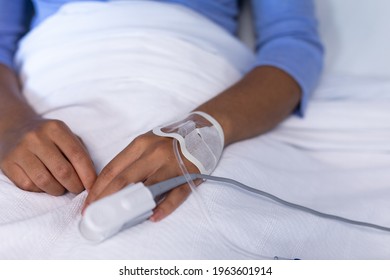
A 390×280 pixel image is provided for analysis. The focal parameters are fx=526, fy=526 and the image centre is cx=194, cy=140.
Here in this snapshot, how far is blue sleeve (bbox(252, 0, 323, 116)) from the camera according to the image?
95 cm

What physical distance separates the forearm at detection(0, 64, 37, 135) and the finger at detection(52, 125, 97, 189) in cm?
11

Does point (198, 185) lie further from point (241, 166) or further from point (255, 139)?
point (255, 139)

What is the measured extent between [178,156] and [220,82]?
266 mm

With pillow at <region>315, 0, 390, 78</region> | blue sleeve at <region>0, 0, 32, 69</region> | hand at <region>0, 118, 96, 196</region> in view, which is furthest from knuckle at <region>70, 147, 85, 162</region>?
pillow at <region>315, 0, 390, 78</region>

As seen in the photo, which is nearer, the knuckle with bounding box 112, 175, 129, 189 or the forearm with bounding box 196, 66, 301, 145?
the knuckle with bounding box 112, 175, 129, 189

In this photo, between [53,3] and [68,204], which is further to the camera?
[53,3]

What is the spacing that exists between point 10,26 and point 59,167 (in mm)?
441

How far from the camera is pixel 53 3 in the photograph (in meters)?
0.96

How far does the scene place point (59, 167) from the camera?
2.21ft

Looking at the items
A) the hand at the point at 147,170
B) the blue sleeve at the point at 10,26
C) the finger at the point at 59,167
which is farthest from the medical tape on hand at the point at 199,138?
the blue sleeve at the point at 10,26

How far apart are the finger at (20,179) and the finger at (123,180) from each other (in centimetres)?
9

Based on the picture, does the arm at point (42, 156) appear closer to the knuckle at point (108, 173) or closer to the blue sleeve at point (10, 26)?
the knuckle at point (108, 173)

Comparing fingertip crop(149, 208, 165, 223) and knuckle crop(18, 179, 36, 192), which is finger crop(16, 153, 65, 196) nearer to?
knuckle crop(18, 179, 36, 192)
